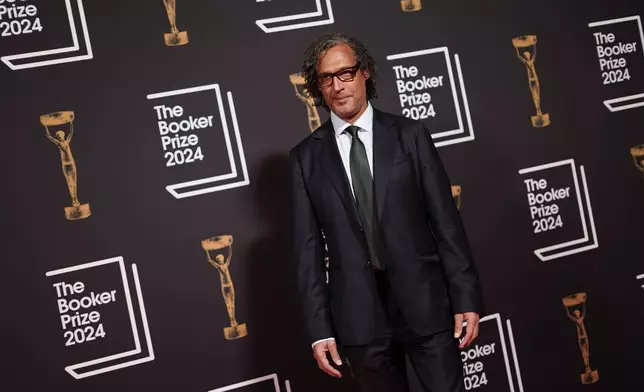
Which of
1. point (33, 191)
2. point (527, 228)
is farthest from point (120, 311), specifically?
point (527, 228)

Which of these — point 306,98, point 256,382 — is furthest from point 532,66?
point 256,382

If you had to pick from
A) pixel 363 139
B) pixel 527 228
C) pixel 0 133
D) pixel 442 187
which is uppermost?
pixel 0 133

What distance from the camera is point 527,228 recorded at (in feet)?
9.94

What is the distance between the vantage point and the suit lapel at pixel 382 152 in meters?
2.14

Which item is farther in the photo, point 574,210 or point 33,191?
point 574,210

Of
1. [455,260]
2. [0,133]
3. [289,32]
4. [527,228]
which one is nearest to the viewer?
[455,260]

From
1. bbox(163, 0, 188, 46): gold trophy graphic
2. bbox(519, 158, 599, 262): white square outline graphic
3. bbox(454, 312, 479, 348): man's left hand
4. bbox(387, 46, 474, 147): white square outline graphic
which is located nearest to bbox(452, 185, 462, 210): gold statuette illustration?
bbox(387, 46, 474, 147): white square outline graphic

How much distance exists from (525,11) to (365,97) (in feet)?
3.77

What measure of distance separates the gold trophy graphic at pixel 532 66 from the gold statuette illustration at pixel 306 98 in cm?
84

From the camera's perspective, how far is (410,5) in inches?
116

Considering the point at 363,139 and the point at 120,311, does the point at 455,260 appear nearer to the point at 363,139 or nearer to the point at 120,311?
the point at 363,139

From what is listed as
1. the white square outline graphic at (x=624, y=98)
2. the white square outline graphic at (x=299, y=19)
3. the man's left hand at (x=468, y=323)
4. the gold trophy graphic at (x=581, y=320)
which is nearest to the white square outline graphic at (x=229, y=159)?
the white square outline graphic at (x=299, y=19)

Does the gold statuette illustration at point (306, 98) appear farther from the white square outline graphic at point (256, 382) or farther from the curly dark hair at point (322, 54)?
the white square outline graphic at point (256, 382)

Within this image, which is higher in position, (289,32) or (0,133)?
(289,32)
